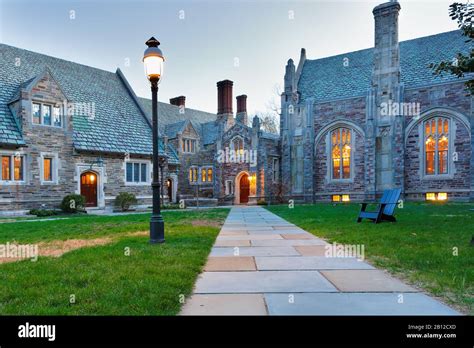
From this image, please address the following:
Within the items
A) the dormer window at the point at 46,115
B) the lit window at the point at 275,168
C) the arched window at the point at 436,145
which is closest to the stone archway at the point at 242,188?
the lit window at the point at 275,168

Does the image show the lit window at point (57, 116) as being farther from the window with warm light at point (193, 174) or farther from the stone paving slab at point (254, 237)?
the stone paving slab at point (254, 237)

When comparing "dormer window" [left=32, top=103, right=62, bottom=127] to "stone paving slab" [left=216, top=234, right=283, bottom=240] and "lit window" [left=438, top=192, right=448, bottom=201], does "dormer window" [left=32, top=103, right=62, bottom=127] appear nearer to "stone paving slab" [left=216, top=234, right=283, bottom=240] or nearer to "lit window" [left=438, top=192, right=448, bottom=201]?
"stone paving slab" [left=216, top=234, right=283, bottom=240]

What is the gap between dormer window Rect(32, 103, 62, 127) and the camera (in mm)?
19984

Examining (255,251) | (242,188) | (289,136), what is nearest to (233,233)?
(255,251)

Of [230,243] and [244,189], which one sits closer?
[230,243]

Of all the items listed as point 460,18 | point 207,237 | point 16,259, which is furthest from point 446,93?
point 16,259

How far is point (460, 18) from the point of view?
7453 mm

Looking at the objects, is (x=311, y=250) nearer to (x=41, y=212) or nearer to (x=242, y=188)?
(x=41, y=212)

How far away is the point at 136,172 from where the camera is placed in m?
25.4

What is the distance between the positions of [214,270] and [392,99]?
2438 centimetres

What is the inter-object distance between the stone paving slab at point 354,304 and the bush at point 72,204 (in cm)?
1907

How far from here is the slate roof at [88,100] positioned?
2034 centimetres

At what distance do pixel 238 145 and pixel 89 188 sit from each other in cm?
1416

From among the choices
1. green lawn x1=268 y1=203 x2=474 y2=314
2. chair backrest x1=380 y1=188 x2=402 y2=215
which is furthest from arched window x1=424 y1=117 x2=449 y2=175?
green lawn x1=268 y1=203 x2=474 y2=314
